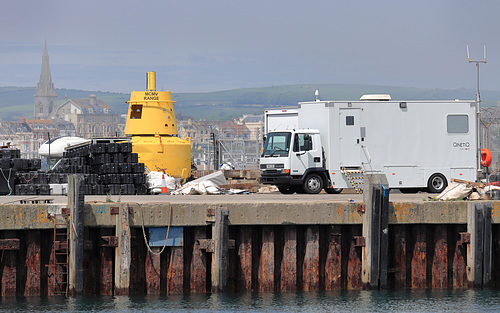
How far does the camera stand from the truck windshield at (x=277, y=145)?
3006 centimetres

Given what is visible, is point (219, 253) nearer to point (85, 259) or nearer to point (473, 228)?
point (85, 259)

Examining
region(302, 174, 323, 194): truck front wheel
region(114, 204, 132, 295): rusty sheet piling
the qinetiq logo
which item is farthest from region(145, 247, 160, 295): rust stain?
the qinetiq logo

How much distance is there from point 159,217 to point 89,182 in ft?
45.2

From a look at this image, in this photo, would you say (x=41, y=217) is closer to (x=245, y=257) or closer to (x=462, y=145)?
(x=245, y=257)

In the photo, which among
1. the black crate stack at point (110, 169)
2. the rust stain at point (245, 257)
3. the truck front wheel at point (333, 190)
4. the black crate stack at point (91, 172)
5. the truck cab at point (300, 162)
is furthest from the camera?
the black crate stack at point (110, 169)

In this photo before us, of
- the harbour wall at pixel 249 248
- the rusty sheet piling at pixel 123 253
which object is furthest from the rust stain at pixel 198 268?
the rusty sheet piling at pixel 123 253

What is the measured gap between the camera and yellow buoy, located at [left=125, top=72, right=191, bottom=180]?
38.4 metres

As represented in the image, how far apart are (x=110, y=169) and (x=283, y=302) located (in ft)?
49.5

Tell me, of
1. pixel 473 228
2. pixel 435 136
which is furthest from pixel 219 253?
pixel 435 136

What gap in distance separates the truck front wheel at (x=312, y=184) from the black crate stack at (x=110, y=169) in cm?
661

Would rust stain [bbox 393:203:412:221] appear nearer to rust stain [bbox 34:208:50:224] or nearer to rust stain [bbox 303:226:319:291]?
rust stain [bbox 303:226:319:291]

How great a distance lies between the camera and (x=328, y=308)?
18641 mm

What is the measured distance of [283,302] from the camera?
18797 millimetres

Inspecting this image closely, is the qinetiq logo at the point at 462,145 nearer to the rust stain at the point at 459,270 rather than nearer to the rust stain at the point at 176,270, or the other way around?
the rust stain at the point at 459,270
